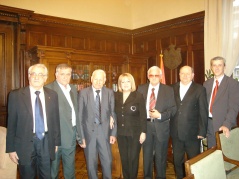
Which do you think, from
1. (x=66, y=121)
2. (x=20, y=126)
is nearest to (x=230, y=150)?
(x=66, y=121)

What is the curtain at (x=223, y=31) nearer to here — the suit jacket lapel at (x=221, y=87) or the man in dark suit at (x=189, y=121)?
the suit jacket lapel at (x=221, y=87)

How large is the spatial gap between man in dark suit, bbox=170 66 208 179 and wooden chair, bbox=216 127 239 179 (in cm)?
36

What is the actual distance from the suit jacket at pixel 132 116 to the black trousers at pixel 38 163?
2.94ft

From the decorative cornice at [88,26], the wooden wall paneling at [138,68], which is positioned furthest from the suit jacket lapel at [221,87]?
the decorative cornice at [88,26]

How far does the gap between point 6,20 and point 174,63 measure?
158 inches

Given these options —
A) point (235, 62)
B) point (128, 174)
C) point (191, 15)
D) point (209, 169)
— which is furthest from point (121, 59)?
point (209, 169)

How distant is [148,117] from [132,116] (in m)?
0.24

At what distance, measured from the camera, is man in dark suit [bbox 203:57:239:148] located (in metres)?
2.56

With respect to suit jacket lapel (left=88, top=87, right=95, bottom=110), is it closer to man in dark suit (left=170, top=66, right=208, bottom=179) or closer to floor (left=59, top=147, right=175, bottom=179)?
man in dark suit (left=170, top=66, right=208, bottom=179)

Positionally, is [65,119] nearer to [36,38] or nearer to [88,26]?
[36,38]

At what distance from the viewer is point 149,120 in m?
2.72

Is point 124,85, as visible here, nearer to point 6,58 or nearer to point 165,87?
point 165,87

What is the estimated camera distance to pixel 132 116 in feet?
8.63

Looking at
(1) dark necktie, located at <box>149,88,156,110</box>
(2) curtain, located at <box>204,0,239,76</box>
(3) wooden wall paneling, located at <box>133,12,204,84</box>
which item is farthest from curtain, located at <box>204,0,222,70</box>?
(1) dark necktie, located at <box>149,88,156,110</box>
